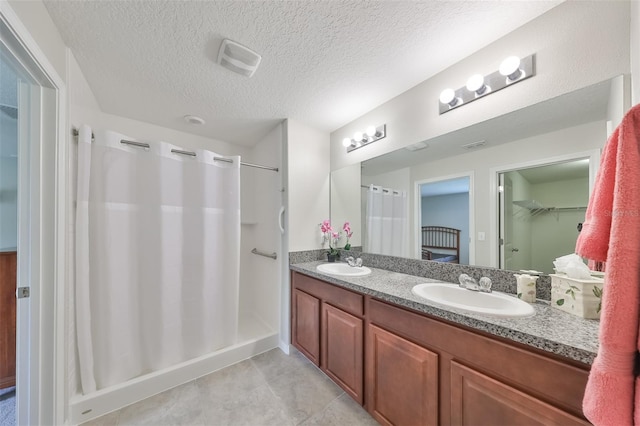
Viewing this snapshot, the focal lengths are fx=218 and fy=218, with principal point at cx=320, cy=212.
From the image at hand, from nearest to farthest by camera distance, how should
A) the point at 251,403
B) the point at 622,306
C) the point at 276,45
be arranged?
the point at 622,306 → the point at 276,45 → the point at 251,403

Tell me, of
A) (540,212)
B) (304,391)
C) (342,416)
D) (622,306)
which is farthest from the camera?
→ (304,391)

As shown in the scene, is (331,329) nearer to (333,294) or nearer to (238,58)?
(333,294)

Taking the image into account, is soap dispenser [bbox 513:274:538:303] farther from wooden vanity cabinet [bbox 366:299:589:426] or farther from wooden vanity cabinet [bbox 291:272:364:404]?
wooden vanity cabinet [bbox 291:272:364:404]

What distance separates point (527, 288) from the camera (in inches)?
41.3

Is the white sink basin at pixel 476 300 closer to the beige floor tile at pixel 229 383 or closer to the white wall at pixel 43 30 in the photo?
the beige floor tile at pixel 229 383

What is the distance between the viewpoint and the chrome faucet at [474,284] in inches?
46.2

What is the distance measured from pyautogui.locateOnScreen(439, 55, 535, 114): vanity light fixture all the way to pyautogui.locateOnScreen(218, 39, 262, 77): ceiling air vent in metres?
1.23

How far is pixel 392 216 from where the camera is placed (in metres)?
1.95

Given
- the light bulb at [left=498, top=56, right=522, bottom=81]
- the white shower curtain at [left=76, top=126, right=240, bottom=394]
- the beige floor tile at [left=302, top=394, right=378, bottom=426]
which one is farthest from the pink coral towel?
the white shower curtain at [left=76, top=126, right=240, bottom=394]

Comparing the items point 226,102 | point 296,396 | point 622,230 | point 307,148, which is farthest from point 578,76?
point 296,396

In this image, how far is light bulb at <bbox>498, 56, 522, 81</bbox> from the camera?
3.76 ft

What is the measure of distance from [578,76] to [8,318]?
140 inches

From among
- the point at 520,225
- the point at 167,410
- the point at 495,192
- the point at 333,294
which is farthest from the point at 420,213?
the point at 167,410

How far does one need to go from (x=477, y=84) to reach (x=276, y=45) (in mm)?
1197
